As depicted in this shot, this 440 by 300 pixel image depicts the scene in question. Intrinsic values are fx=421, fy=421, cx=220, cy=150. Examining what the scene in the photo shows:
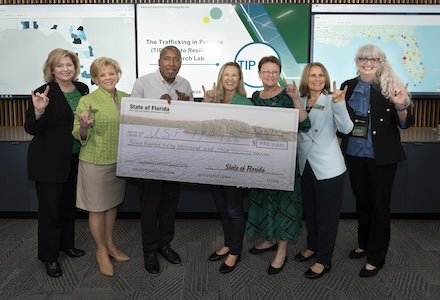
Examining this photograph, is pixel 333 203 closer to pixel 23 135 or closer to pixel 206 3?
pixel 206 3

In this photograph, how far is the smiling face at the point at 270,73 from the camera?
2.79m

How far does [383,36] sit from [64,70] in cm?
330

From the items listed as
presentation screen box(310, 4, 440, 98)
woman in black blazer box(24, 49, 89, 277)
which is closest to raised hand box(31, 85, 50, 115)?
woman in black blazer box(24, 49, 89, 277)

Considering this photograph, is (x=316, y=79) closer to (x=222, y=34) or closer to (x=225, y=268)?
(x=225, y=268)

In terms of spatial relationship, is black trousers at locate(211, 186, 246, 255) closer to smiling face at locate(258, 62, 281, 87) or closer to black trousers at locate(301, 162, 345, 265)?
black trousers at locate(301, 162, 345, 265)

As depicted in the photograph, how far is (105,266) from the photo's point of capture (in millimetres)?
3020

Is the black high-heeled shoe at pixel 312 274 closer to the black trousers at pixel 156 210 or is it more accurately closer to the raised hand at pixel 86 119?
the black trousers at pixel 156 210

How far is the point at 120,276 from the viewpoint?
2.99 meters

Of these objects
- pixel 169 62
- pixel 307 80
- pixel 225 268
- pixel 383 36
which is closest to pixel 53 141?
pixel 169 62

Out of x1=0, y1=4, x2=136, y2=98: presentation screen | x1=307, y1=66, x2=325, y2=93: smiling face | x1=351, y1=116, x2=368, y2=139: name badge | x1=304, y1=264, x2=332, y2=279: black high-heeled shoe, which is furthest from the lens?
x1=0, y1=4, x2=136, y2=98: presentation screen

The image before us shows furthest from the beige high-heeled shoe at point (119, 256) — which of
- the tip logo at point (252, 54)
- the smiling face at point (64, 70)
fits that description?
the tip logo at point (252, 54)

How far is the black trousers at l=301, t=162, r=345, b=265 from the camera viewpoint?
2.80 metres

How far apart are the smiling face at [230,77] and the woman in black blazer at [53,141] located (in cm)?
104

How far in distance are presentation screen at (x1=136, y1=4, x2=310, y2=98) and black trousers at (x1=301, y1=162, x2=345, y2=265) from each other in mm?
1890
